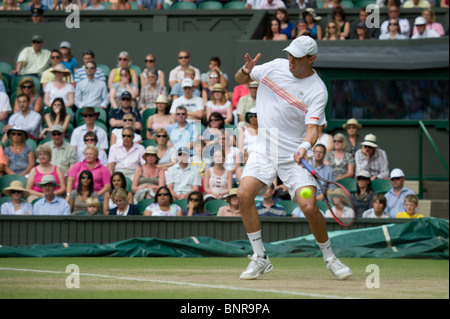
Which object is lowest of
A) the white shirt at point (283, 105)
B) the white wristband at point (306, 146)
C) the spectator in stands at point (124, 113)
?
the white wristband at point (306, 146)

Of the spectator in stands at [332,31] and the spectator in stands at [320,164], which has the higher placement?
the spectator in stands at [332,31]

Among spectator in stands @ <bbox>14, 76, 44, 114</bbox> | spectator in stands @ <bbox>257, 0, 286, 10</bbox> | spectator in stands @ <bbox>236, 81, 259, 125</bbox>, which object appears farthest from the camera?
spectator in stands @ <bbox>257, 0, 286, 10</bbox>

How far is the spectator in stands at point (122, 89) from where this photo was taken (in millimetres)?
14297

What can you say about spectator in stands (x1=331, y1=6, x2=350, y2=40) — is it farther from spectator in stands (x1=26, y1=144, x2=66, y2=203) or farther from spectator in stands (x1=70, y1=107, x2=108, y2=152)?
spectator in stands (x1=26, y1=144, x2=66, y2=203)

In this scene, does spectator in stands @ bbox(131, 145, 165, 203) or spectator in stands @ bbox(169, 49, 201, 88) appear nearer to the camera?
spectator in stands @ bbox(131, 145, 165, 203)

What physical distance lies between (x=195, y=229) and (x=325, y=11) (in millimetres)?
6275

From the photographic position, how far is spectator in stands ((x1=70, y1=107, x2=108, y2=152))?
13234 mm

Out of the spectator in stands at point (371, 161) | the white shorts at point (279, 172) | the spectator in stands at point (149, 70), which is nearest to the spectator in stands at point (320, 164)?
the spectator in stands at point (371, 161)

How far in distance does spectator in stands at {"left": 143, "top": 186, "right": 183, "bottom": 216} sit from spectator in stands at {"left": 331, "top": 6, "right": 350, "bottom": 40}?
18.5 feet

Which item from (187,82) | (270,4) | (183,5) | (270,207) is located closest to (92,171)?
(187,82)

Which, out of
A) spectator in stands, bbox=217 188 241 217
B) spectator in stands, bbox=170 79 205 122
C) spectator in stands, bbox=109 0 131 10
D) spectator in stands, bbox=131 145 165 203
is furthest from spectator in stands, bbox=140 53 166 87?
spectator in stands, bbox=217 188 241 217

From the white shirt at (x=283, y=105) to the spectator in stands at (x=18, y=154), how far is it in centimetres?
616

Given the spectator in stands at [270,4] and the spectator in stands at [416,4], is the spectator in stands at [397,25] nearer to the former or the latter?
the spectator in stands at [416,4]

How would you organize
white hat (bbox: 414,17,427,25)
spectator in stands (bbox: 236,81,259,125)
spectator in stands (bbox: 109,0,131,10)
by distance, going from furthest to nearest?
spectator in stands (bbox: 109,0,131,10)
white hat (bbox: 414,17,427,25)
spectator in stands (bbox: 236,81,259,125)
